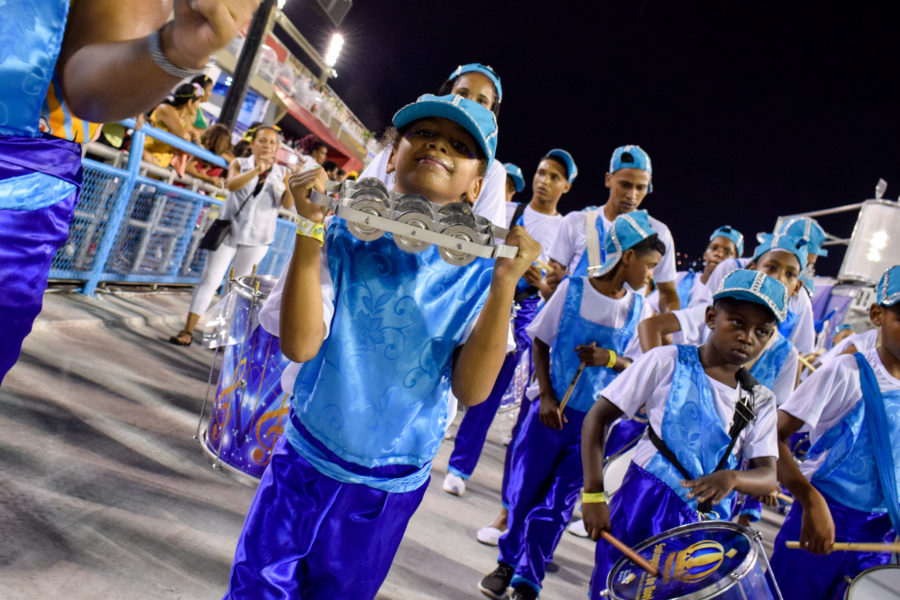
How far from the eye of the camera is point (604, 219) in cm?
440

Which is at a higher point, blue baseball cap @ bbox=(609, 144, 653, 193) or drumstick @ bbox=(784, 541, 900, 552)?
blue baseball cap @ bbox=(609, 144, 653, 193)

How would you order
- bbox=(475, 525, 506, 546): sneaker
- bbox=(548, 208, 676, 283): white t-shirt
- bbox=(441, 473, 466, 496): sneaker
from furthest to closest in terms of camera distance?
bbox=(548, 208, 676, 283): white t-shirt, bbox=(441, 473, 466, 496): sneaker, bbox=(475, 525, 506, 546): sneaker

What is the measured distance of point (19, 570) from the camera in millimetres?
1887

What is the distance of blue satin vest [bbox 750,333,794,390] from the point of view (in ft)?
12.7

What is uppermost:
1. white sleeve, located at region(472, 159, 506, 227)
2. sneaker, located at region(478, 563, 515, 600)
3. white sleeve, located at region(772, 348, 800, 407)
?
white sleeve, located at region(472, 159, 506, 227)

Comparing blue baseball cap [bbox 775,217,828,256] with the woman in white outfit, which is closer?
blue baseball cap [bbox 775,217,828,256]

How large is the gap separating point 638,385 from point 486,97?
5.41 ft

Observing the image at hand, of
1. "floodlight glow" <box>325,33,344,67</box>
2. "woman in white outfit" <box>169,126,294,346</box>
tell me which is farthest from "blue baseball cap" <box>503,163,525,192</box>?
"floodlight glow" <box>325,33,344,67</box>

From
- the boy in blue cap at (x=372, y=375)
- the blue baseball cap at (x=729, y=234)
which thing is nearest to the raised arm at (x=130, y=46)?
the boy in blue cap at (x=372, y=375)

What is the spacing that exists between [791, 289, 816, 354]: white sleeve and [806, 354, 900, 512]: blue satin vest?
2.08 metres

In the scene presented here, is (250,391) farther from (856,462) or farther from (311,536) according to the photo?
(856,462)

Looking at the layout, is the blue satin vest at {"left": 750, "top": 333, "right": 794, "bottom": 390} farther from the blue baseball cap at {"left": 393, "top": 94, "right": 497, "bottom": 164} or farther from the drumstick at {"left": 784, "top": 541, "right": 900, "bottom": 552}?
the blue baseball cap at {"left": 393, "top": 94, "right": 497, "bottom": 164}

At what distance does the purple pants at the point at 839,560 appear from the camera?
2697mm

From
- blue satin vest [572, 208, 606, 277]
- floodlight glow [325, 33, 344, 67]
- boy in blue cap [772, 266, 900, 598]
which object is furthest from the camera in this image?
floodlight glow [325, 33, 344, 67]
